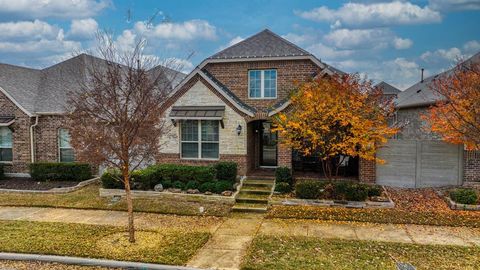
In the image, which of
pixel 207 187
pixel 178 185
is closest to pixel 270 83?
pixel 207 187

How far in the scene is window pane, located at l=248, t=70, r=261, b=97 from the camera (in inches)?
670

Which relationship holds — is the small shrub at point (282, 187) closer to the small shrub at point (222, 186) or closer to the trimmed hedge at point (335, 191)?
the trimmed hedge at point (335, 191)

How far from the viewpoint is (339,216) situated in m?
11.5

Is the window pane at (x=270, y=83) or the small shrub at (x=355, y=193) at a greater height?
the window pane at (x=270, y=83)

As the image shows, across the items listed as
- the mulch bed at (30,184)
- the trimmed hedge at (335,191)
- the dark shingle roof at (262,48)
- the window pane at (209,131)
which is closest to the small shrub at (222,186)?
the trimmed hedge at (335,191)

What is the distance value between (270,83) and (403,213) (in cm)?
819

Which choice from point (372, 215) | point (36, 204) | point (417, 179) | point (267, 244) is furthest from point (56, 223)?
point (417, 179)

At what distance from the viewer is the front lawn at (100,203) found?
12.4 metres

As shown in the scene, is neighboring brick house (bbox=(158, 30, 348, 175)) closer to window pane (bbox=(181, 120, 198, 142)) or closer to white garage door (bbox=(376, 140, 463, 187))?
window pane (bbox=(181, 120, 198, 142))

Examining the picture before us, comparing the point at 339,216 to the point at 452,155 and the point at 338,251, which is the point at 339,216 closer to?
the point at 338,251

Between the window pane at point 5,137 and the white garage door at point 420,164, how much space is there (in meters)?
17.8

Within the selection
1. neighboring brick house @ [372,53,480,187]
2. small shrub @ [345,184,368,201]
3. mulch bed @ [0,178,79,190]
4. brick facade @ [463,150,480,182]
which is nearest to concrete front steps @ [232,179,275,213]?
small shrub @ [345,184,368,201]

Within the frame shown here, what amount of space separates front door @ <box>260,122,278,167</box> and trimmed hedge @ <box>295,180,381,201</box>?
4571 mm

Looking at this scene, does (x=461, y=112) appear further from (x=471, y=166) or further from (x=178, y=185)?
(x=178, y=185)
